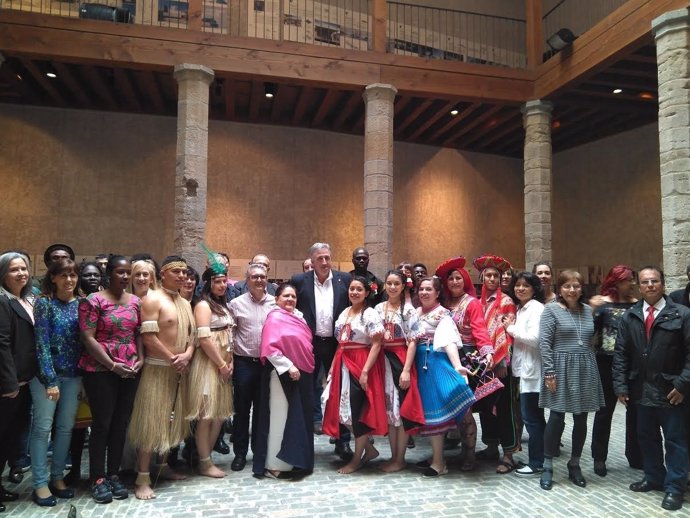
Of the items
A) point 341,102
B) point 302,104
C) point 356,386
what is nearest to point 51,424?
point 356,386

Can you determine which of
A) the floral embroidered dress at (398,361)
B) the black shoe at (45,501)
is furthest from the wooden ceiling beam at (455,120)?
the black shoe at (45,501)

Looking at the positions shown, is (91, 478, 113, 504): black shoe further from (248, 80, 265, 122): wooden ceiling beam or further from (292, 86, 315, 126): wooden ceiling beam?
(292, 86, 315, 126): wooden ceiling beam

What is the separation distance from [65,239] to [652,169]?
1328cm

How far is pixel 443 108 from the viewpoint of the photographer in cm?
1149

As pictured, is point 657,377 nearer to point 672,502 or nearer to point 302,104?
point 672,502

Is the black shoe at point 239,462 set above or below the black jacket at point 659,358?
below

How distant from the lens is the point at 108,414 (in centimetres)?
372

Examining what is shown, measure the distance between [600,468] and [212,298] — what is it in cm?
342

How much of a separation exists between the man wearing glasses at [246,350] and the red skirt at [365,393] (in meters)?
0.63

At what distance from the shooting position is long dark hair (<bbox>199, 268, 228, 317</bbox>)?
172 inches

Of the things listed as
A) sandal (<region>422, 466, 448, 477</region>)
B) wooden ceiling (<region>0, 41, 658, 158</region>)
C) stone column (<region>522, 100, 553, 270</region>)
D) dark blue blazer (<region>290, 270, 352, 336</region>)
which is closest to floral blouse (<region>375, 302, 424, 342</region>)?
dark blue blazer (<region>290, 270, 352, 336</region>)

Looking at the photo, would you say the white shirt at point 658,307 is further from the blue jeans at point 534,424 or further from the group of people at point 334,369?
the blue jeans at point 534,424

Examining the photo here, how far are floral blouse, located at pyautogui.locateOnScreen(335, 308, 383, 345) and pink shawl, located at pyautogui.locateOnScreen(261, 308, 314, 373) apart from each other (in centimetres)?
30

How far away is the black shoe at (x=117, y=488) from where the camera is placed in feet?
12.3
